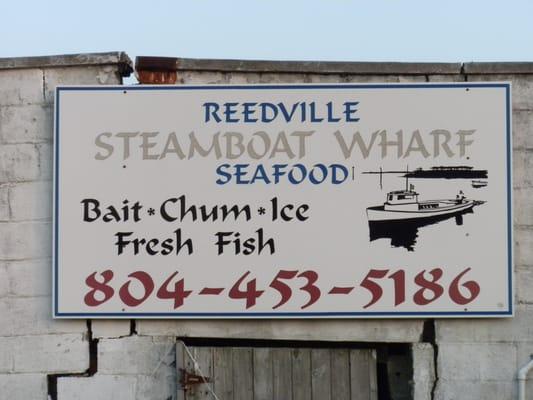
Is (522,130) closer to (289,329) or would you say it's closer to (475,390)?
(475,390)

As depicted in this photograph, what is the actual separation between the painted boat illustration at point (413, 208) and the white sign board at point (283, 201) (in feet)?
0.03

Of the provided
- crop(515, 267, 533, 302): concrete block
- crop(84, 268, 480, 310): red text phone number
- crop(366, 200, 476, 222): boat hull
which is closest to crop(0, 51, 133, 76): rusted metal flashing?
crop(84, 268, 480, 310): red text phone number

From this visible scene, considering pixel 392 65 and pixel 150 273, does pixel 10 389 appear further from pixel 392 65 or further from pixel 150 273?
pixel 392 65

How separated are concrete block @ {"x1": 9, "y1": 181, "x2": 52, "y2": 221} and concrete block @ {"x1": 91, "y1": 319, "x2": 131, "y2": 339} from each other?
0.86m

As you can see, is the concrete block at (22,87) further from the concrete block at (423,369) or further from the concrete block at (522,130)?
the concrete block at (522,130)

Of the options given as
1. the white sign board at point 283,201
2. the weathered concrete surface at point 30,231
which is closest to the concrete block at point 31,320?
the weathered concrete surface at point 30,231

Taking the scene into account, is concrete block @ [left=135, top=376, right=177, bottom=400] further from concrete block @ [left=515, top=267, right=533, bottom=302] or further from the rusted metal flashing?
concrete block @ [left=515, top=267, right=533, bottom=302]

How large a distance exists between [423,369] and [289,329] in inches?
40.1

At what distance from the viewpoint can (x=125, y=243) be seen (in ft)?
23.9

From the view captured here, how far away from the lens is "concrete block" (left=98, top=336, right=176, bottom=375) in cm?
731

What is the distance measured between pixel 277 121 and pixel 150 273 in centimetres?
144

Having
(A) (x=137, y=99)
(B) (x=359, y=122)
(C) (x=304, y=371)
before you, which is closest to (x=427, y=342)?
(C) (x=304, y=371)

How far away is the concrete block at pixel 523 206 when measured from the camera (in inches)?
291

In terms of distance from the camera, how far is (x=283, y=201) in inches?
288
